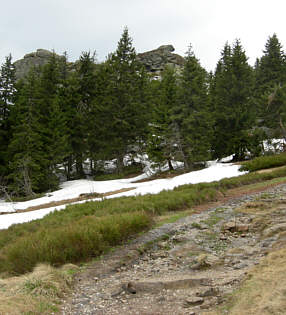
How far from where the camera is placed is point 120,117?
28625 mm


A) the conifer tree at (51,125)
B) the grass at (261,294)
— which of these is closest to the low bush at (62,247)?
the grass at (261,294)

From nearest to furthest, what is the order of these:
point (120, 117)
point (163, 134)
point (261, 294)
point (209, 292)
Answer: point (261, 294) < point (209, 292) < point (163, 134) < point (120, 117)

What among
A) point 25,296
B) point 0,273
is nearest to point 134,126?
point 0,273

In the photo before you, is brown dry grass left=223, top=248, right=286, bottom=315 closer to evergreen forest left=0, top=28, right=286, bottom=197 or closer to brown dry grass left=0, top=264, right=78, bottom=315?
brown dry grass left=0, top=264, right=78, bottom=315

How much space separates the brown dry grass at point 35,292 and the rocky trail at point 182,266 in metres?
0.25

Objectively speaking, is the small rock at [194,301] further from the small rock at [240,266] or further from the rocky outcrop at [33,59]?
the rocky outcrop at [33,59]

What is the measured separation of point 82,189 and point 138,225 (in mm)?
14389

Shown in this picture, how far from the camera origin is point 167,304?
4.20 meters

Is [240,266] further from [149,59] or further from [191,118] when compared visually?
[149,59]

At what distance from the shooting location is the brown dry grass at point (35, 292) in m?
4.14

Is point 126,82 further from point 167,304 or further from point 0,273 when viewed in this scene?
point 167,304

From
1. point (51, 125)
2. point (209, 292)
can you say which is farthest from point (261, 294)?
point (51, 125)

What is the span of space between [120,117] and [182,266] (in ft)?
78.3

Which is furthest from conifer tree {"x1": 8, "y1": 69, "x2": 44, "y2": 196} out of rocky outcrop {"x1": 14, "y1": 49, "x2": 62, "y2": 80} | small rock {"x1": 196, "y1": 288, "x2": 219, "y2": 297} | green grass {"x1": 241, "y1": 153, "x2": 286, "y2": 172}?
rocky outcrop {"x1": 14, "y1": 49, "x2": 62, "y2": 80}
